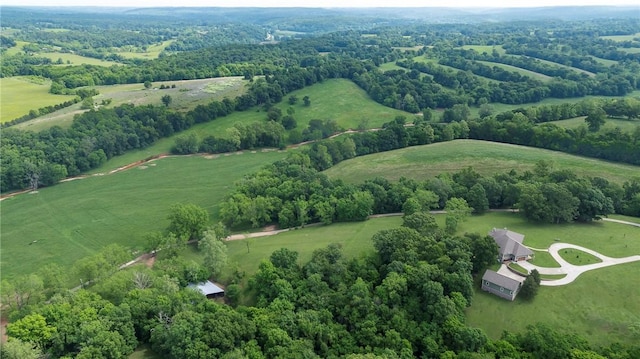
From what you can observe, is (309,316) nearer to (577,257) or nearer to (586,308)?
(586,308)

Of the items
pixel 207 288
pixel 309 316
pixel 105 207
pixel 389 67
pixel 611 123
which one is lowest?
pixel 105 207

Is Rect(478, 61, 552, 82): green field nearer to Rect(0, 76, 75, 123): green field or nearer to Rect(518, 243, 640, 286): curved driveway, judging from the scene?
Rect(518, 243, 640, 286): curved driveway

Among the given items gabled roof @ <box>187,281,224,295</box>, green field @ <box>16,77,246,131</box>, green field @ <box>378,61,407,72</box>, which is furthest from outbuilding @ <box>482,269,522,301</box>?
green field @ <box>378,61,407,72</box>

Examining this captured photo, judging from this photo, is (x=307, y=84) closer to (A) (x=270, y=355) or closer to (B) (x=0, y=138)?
(B) (x=0, y=138)

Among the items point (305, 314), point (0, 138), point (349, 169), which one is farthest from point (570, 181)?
point (0, 138)

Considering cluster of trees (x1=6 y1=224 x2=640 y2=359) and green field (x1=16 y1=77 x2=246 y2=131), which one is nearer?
cluster of trees (x1=6 y1=224 x2=640 y2=359)

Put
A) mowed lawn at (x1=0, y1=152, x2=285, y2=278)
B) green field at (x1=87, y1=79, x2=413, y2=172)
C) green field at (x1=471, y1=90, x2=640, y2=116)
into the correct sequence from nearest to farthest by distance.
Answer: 1. mowed lawn at (x1=0, y1=152, x2=285, y2=278)
2. green field at (x1=87, y1=79, x2=413, y2=172)
3. green field at (x1=471, y1=90, x2=640, y2=116)

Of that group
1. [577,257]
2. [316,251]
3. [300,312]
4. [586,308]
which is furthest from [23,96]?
[586,308]
